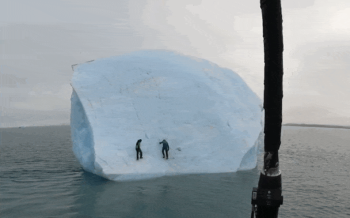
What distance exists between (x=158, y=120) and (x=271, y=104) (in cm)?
1312

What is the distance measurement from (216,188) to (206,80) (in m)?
7.96

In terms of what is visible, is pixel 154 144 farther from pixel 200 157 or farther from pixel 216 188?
pixel 216 188

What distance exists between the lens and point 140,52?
2127cm

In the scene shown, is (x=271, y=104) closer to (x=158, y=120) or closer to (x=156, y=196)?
(x=156, y=196)

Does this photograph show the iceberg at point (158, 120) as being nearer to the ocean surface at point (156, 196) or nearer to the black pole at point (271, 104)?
the ocean surface at point (156, 196)

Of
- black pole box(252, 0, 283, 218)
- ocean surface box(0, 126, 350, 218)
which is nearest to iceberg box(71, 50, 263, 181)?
ocean surface box(0, 126, 350, 218)

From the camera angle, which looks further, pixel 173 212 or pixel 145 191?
pixel 145 191

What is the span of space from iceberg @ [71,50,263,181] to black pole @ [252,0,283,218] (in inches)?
444

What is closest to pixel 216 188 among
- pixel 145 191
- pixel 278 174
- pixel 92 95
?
pixel 145 191

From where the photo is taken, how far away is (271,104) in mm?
2355

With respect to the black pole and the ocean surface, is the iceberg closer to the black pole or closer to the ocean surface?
the ocean surface

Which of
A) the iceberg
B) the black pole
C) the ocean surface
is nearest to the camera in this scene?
the black pole

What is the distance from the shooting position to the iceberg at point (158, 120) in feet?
45.4

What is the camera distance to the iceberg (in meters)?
13.9
